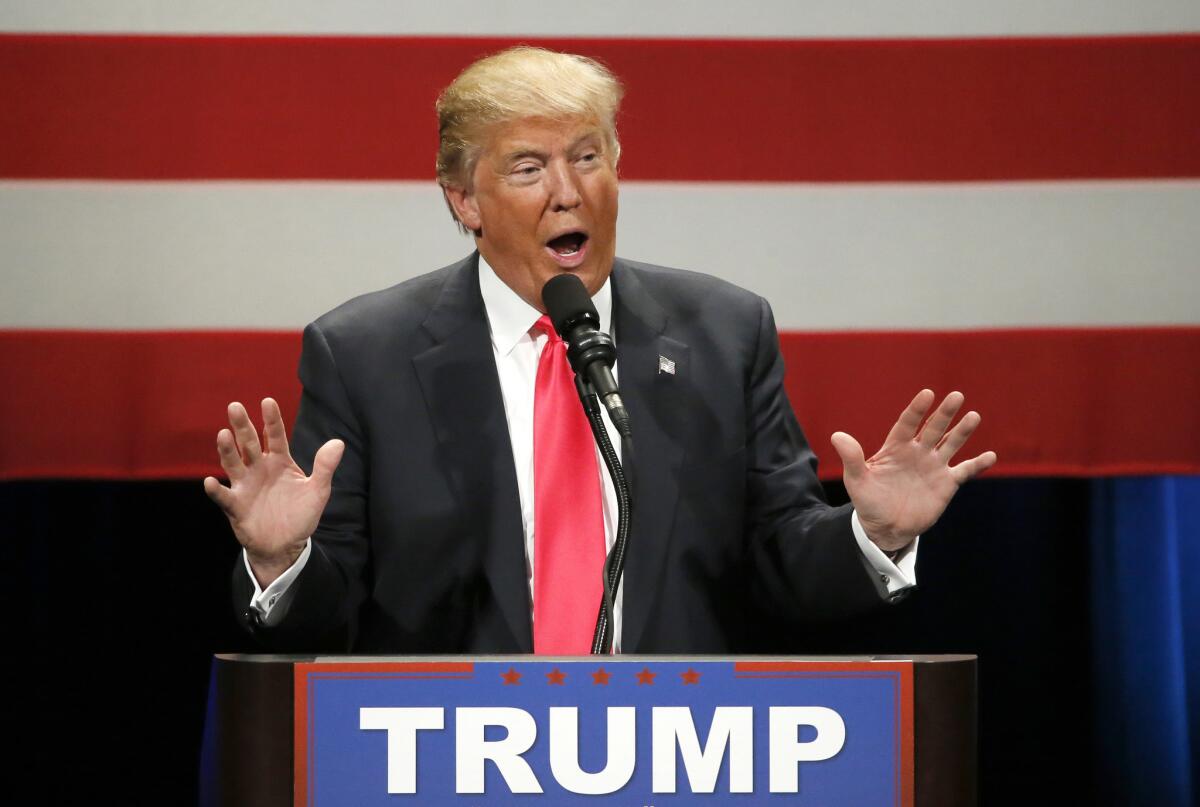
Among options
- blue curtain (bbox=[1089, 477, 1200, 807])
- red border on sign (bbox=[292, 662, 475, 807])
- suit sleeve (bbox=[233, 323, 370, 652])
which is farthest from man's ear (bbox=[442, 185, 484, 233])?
blue curtain (bbox=[1089, 477, 1200, 807])

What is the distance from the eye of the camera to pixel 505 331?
161 cm

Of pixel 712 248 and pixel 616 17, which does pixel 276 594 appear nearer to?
pixel 712 248

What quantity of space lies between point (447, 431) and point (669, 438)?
0.83ft

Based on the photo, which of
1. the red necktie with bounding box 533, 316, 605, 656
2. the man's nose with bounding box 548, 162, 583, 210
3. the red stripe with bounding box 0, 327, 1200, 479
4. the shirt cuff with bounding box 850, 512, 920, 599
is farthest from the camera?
the red stripe with bounding box 0, 327, 1200, 479

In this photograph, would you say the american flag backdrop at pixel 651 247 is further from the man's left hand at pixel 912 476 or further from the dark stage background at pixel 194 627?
the man's left hand at pixel 912 476

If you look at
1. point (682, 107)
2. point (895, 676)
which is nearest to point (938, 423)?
point (895, 676)

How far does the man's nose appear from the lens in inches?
59.9

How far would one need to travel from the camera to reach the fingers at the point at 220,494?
1.10 meters

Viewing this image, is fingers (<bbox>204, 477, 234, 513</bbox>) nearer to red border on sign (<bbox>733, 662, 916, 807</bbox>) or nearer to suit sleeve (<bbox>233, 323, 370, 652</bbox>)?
suit sleeve (<bbox>233, 323, 370, 652</bbox>)

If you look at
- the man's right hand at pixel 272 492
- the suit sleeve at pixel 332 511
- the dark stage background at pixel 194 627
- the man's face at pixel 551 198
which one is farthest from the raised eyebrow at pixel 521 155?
the dark stage background at pixel 194 627

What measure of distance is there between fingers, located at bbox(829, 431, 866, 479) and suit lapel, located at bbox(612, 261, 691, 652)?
287 mm

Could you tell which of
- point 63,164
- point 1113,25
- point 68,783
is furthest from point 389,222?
point 1113,25

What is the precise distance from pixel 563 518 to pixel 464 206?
0.43m

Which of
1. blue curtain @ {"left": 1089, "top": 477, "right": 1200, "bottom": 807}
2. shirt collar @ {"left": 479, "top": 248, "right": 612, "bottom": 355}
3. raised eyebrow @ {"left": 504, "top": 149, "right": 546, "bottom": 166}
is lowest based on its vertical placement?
blue curtain @ {"left": 1089, "top": 477, "right": 1200, "bottom": 807}
